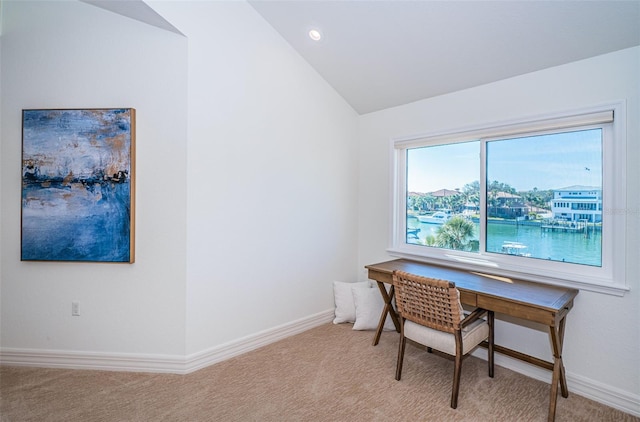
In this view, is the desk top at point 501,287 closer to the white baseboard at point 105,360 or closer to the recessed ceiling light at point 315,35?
the white baseboard at point 105,360

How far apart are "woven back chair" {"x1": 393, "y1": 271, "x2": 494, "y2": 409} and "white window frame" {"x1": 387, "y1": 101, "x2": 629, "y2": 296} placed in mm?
522

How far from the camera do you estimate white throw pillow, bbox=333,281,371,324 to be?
10.9 ft

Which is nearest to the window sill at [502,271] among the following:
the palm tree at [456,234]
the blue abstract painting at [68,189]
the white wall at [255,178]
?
the palm tree at [456,234]

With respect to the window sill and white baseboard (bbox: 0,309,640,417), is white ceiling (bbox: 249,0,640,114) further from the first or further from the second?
white baseboard (bbox: 0,309,640,417)

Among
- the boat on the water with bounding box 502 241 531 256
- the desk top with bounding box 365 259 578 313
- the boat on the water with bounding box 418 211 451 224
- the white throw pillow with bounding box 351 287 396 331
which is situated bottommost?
the white throw pillow with bounding box 351 287 396 331

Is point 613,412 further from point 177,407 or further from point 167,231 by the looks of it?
point 167,231

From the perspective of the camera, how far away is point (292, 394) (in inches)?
84.1

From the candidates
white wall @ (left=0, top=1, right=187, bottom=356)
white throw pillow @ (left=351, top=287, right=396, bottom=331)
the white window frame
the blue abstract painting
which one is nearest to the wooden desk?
the white window frame

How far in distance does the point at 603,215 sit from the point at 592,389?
1.21 metres

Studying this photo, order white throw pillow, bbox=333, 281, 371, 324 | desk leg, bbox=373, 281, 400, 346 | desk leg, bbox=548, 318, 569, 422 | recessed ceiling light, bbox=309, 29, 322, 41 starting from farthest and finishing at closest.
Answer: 1. white throw pillow, bbox=333, 281, 371, 324
2. desk leg, bbox=373, 281, 400, 346
3. recessed ceiling light, bbox=309, 29, 322, 41
4. desk leg, bbox=548, 318, 569, 422

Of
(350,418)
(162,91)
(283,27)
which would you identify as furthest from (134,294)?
(283,27)

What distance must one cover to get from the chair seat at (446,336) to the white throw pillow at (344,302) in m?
1.06

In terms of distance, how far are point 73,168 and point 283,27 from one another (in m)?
2.15

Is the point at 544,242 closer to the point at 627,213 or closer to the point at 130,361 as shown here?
the point at 627,213
